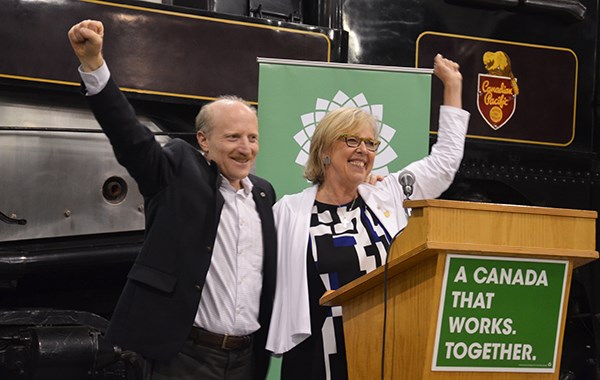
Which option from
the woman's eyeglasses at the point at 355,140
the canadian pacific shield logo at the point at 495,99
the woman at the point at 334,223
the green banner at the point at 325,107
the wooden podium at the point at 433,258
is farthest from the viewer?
the canadian pacific shield logo at the point at 495,99

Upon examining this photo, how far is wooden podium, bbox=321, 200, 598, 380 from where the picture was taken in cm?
281

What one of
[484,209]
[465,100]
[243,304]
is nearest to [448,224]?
[484,209]

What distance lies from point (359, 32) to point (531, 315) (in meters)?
2.69

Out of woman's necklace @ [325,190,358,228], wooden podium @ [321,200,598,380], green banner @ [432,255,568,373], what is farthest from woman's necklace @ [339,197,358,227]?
green banner @ [432,255,568,373]

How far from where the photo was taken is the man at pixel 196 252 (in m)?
3.12

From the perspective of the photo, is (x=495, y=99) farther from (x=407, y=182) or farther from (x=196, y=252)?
(x=196, y=252)

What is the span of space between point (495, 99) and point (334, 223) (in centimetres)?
237

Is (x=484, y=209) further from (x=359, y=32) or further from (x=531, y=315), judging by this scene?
(x=359, y=32)

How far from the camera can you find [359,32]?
537cm

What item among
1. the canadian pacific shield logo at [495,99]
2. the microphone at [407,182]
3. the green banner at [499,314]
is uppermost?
the canadian pacific shield logo at [495,99]

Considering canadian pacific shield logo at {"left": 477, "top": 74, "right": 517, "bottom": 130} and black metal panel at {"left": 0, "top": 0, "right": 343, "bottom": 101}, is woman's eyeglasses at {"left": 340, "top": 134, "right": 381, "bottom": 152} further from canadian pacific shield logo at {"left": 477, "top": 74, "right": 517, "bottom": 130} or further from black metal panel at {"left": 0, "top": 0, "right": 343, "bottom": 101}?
canadian pacific shield logo at {"left": 477, "top": 74, "right": 517, "bottom": 130}

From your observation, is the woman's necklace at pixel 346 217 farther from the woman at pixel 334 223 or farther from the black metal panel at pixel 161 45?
the black metal panel at pixel 161 45

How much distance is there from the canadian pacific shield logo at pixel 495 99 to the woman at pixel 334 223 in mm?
1850

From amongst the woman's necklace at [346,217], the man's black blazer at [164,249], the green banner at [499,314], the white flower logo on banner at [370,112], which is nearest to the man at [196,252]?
the man's black blazer at [164,249]
